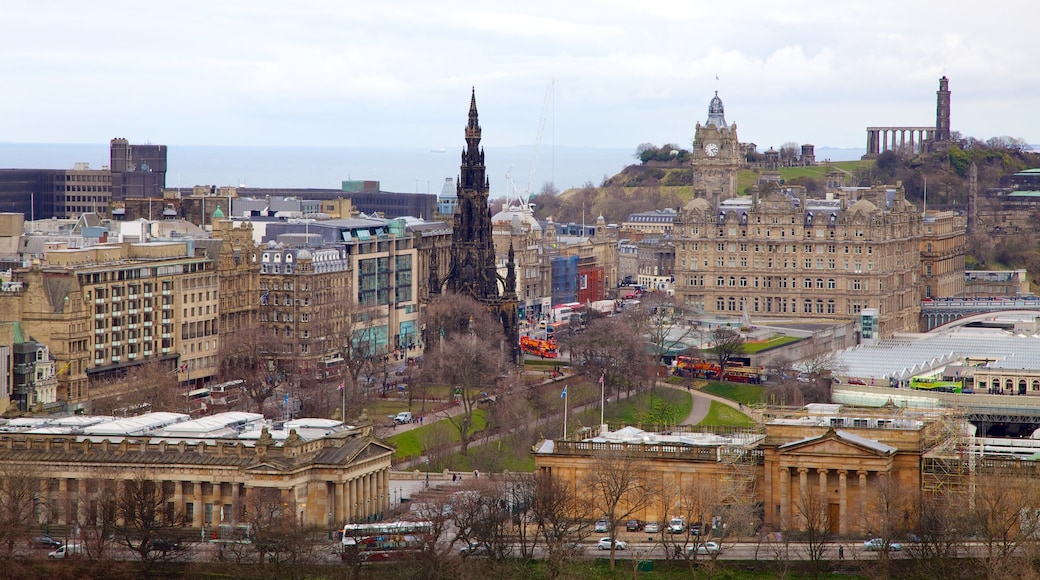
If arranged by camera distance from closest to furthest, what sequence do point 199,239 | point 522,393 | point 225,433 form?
1. point 225,433
2. point 522,393
3. point 199,239

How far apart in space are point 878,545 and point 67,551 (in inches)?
1527

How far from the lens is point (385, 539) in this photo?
102 m

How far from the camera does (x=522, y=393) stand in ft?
488

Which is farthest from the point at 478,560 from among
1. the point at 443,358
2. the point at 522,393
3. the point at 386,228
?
the point at 386,228

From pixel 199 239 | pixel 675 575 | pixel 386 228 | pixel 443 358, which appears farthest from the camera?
pixel 386 228

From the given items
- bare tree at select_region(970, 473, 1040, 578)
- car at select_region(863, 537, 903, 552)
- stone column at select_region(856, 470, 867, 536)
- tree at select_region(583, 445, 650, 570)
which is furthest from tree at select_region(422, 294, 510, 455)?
bare tree at select_region(970, 473, 1040, 578)

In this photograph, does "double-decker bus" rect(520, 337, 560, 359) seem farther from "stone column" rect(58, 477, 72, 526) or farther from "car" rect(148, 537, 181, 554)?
"car" rect(148, 537, 181, 554)

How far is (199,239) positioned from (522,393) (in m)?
36.8

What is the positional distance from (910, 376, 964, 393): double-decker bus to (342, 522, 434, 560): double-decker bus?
59.6m

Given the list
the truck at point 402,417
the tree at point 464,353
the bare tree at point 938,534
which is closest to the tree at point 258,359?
the truck at point 402,417

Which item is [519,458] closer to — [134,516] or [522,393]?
[522,393]

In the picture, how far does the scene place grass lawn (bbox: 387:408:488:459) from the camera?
134 m

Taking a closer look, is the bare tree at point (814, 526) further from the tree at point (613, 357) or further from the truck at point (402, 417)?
the tree at point (613, 357)

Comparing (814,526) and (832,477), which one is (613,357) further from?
(814,526)
